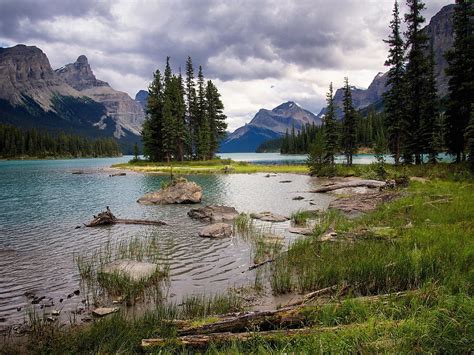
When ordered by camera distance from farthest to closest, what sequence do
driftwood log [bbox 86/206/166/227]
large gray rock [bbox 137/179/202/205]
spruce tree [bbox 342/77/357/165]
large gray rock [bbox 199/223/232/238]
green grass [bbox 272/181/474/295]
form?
1. spruce tree [bbox 342/77/357/165]
2. large gray rock [bbox 137/179/202/205]
3. driftwood log [bbox 86/206/166/227]
4. large gray rock [bbox 199/223/232/238]
5. green grass [bbox 272/181/474/295]

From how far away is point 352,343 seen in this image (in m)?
5.18

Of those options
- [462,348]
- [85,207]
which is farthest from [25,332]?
[85,207]

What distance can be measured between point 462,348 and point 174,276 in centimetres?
898

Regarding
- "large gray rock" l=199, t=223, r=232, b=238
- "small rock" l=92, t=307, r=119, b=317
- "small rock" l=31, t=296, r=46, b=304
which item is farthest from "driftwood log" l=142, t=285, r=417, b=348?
"large gray rock" l=199, t=223, r=232, b=238

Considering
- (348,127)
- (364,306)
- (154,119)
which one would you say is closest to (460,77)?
(348,127)

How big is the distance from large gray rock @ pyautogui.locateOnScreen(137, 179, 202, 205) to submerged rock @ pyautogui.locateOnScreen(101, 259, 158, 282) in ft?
60.4

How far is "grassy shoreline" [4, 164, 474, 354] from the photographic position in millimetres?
5273

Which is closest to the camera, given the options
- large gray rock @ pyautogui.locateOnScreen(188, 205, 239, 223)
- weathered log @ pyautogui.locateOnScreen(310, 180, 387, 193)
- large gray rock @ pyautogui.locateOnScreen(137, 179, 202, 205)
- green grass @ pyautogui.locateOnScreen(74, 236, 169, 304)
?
green grass @ pyautogui.locateOnScreen(74, 236, 169, 304)

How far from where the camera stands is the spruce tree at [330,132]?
55.7 metres

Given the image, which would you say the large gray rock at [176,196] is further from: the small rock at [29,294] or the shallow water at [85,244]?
the small rock at [29,294]

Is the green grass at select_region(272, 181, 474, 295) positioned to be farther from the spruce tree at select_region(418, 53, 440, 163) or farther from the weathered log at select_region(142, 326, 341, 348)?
the spruce tree at select_region(418, 53, 440, 163)

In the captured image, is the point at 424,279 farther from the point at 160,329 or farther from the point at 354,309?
the point at 160,329

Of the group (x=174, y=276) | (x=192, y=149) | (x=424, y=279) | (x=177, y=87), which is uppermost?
(x=177, y=87)

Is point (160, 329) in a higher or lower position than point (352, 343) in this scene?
lower
